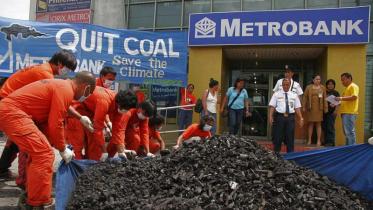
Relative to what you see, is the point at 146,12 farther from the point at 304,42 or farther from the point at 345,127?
the point at 345,127

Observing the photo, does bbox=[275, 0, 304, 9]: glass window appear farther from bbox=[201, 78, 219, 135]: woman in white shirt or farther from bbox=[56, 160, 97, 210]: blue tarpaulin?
bbox=[56, 160, 97, 210]: blue tarpaulin

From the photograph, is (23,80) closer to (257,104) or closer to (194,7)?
(257,104)

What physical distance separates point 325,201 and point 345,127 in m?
4.11

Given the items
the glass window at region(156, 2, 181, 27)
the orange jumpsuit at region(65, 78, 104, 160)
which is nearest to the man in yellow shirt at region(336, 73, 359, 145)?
the orange jumpsuit at region(65, 78, 104, 160)

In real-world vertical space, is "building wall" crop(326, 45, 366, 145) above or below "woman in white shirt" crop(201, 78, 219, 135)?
above

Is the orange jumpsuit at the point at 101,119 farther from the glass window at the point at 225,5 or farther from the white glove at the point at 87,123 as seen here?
the glass window at the point at 225,5

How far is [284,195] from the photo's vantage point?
373 centimetres

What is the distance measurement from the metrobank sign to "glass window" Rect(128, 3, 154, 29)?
5087 mm

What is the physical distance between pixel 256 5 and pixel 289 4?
1099mm

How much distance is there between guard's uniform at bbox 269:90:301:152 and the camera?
22.2 feet

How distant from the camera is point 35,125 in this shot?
3.69 meters

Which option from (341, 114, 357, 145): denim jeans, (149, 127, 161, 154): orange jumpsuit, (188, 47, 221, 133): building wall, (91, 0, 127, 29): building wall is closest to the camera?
(149, 127, 161, 154): orange jumpsuit

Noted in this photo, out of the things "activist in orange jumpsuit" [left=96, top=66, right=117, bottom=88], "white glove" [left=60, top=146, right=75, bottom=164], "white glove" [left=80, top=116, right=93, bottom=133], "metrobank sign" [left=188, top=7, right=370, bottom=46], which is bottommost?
"white glove" [left=60, top=146, right=75, bottom=164]

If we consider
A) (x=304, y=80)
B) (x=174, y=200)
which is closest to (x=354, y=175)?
(x=174, y=200)
